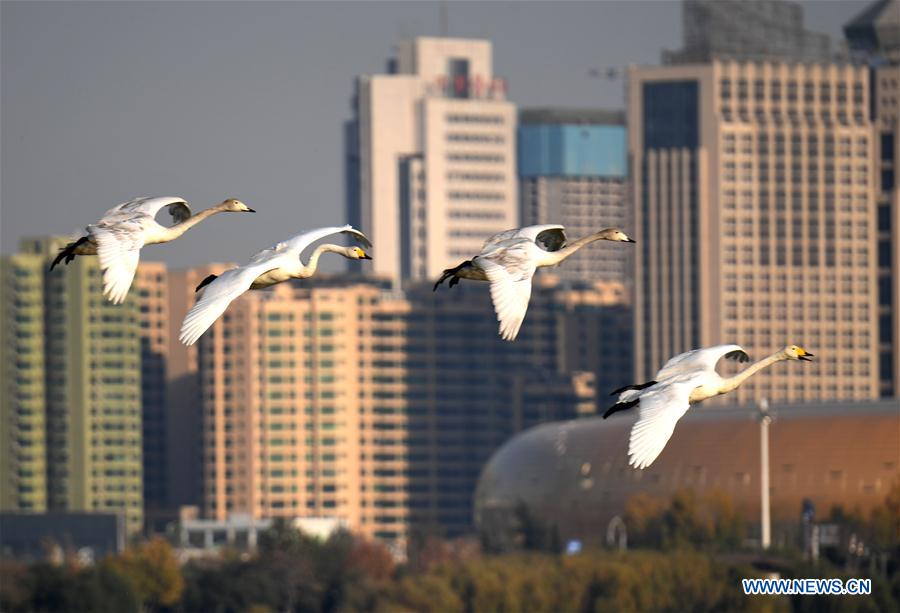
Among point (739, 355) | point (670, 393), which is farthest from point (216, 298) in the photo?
point (739, 355)

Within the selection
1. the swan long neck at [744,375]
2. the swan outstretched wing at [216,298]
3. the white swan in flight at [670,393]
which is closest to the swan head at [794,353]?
the white swan in flight at [670,393]

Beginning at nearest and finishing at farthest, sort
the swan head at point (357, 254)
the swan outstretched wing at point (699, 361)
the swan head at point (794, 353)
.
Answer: the swan outstretched wing at point (699, 361)
the swan head at point (357, 254)
the swan head at point (794, 353)

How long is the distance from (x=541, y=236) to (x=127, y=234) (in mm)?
8679

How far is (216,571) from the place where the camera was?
163 meters

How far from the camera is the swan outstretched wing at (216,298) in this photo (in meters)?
45.4

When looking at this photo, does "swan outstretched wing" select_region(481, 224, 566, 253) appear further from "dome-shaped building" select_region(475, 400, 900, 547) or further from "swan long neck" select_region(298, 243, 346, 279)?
"dome-shaped building" select_region(475, 400, 900, 547)

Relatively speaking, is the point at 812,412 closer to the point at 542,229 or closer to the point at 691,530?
the point at 691,530

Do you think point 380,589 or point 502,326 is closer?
point 502,326

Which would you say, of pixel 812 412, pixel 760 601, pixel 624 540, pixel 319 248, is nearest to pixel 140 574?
pixel 624 540

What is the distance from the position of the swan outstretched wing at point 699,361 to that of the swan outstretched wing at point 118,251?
9.77 m

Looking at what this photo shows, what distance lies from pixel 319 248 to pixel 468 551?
473 ft

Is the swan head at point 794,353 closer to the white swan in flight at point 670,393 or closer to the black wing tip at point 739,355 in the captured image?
the white swan in flight at point 670,393

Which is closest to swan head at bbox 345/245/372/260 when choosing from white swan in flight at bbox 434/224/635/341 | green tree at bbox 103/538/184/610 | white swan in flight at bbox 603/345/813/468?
white swan in flight at bbox 434/224/635/341

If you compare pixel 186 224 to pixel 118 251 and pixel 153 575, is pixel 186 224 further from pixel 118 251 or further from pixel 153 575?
pixel 153 575
